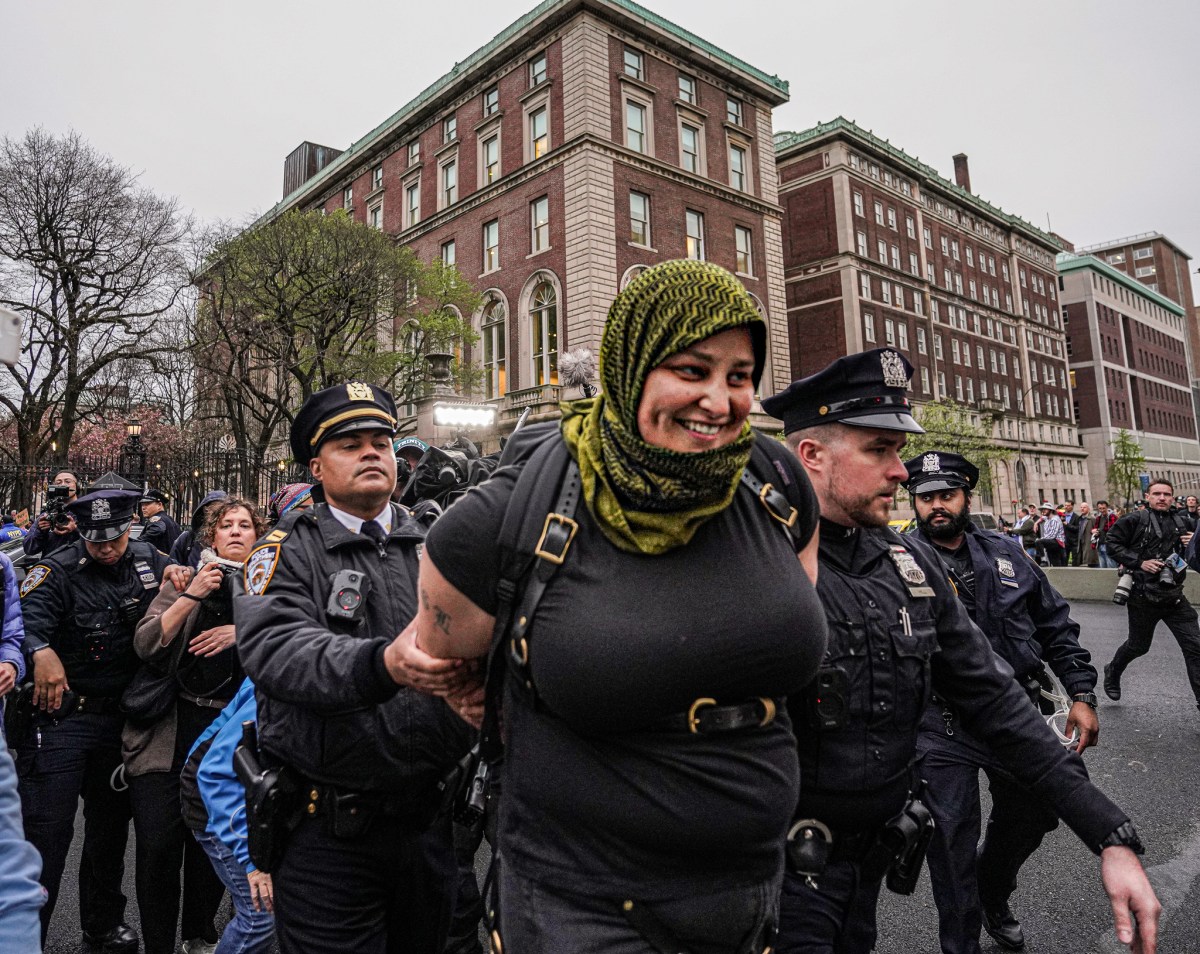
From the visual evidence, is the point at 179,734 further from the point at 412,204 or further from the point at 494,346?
the point at 412,204

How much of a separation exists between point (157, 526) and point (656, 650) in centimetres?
912

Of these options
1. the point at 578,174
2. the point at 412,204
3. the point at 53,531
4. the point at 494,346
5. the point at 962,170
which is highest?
the point at 962,170

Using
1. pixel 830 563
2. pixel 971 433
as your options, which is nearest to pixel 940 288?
pixel 971 433

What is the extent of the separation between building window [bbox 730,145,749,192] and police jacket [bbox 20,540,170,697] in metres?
33.4

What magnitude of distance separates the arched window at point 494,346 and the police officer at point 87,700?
28095 millimetres

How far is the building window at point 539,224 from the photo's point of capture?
30.0m

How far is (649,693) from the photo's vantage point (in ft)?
4.43

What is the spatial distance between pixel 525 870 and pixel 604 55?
32.6 metres

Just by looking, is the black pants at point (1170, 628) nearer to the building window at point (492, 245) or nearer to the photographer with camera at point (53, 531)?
the photographer with camera at point (53, 531)

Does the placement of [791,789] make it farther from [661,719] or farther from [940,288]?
[940,288]

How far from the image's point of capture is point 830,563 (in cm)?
249

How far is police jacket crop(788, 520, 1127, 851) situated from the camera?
2201 mm

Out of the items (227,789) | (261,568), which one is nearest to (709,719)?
(261,568)

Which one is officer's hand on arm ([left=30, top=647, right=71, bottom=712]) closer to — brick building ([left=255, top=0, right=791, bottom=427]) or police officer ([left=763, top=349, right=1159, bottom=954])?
police officer ([left=763, top=349, right=1159, bottom=954])
